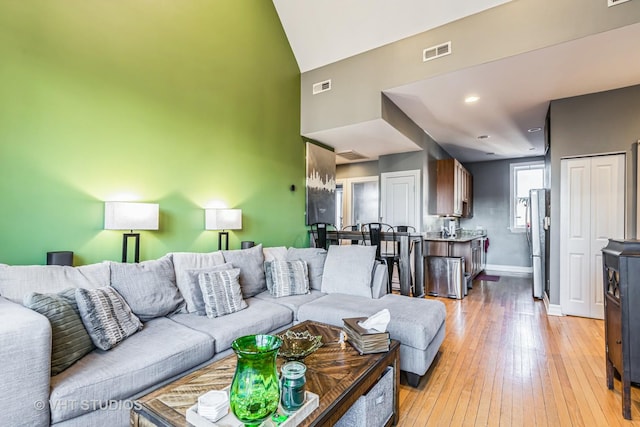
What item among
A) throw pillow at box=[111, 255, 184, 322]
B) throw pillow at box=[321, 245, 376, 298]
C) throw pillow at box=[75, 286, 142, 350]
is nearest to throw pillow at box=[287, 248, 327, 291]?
throw pillow at box=[321, 245, 376, 298]

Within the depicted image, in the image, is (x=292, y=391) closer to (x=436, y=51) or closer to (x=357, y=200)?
(x=436, y=51)

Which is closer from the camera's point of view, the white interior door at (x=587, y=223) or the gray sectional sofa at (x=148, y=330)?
the gray sectional sofa at (x=148, y=330)

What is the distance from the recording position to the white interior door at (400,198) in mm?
5809

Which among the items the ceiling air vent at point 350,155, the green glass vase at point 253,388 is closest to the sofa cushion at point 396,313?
the green glass vase at point 253,388

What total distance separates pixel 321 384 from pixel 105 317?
141 centimetres

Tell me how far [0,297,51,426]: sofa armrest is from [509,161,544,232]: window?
882 cm

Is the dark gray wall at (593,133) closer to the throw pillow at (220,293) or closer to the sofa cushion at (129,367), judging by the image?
the throw pillow at (220,293)

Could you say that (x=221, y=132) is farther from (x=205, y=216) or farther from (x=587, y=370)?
(x=587, y=370)

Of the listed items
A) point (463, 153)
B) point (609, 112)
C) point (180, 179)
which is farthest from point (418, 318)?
point (463, 153)

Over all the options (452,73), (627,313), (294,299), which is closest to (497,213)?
(452,73)

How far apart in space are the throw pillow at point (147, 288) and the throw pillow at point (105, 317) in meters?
0.14

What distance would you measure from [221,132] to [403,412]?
10.5 feet

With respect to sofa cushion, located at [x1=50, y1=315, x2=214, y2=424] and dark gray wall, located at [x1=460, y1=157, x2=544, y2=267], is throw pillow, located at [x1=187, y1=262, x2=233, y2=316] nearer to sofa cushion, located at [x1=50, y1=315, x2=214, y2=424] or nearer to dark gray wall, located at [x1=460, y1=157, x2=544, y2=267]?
sofa cushion, located at [x1=50, y1=315, x2=214, y2=424]

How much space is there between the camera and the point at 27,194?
2.20 m
